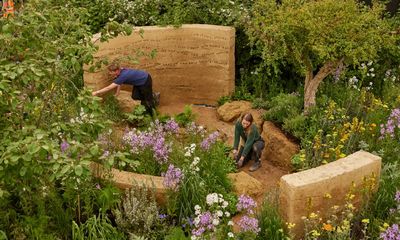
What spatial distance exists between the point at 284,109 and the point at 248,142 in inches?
39.2

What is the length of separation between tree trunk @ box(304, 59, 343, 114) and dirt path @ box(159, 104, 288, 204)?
38.0 inches

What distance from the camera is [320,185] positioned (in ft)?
19.0

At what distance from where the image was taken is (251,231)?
560 centimetres

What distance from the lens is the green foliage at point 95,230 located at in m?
5.70

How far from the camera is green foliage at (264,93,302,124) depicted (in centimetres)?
845

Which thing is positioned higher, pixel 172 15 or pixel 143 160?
pixel 172 15

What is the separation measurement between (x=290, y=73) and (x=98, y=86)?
3289mm

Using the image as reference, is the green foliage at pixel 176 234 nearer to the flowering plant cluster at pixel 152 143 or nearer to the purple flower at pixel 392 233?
the flowering plant cluster at pixel 152 143

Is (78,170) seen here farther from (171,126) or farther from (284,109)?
(284,109)

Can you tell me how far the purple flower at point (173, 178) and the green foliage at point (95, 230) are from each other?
28.7 inches

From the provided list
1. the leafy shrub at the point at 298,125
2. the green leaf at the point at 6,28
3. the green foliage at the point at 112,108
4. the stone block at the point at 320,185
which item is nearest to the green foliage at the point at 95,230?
the stone block at the point at 320,185

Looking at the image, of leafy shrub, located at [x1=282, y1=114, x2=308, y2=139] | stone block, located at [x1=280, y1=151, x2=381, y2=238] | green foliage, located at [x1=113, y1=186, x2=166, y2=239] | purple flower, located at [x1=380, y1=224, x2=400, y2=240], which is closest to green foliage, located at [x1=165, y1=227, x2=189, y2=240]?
green foliage, located at [x1=113, y1=186, x2=166, y2=239]

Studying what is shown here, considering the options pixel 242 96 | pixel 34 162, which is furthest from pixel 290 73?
pixel 34 162

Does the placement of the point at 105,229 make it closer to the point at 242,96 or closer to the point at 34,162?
the point at 34,162
